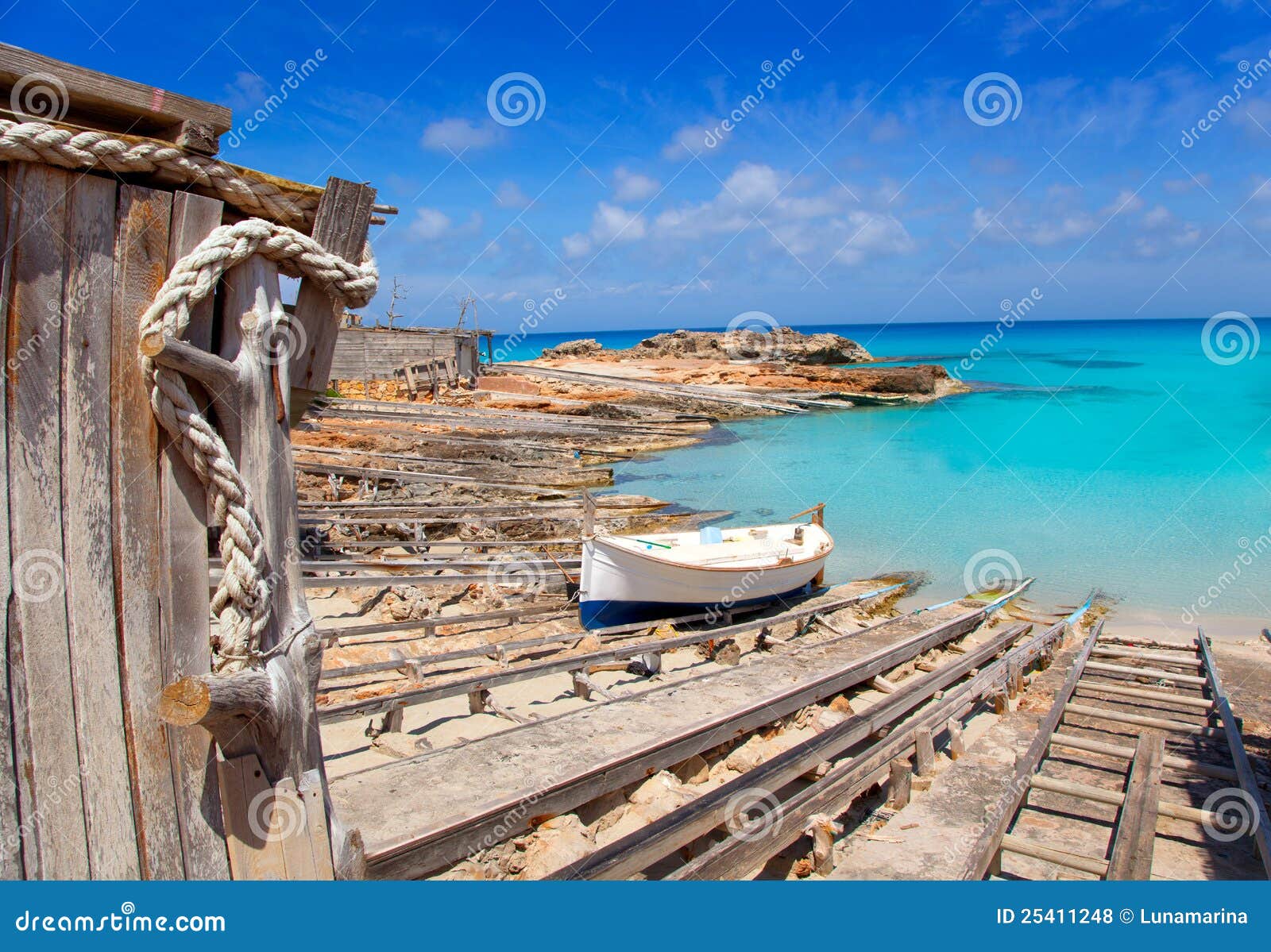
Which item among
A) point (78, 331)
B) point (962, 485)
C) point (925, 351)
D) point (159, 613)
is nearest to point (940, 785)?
point (159, 613)

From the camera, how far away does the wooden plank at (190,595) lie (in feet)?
8.01

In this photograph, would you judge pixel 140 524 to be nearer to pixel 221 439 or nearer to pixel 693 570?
pixel 221 439

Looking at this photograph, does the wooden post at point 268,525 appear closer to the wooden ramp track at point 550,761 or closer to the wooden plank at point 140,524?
the wooden plank at point 140,524

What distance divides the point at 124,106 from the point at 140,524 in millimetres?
1271

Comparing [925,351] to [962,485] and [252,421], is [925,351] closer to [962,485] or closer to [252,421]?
[962,485]

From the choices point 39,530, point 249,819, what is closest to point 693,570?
point 249,819

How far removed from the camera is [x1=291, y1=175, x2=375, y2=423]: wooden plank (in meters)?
2.71

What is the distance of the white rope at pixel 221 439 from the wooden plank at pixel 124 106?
0.32 metres

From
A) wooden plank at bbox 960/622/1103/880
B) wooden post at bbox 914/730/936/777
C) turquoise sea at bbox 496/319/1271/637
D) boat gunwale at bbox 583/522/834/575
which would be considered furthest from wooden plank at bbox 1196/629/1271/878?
turquoise sea at bbox 496/319/1271/637

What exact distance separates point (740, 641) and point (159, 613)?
385 inches

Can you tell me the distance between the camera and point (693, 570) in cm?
1208

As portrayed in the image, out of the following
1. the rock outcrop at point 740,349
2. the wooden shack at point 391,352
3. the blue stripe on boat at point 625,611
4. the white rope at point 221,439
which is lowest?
the blue stripe on boat at point 625,611

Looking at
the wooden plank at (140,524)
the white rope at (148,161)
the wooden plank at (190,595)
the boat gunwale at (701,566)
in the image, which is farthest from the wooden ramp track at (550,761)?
the boat gunwale at (701,566)

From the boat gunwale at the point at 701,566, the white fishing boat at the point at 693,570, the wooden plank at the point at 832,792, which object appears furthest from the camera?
the white fishing boat at the point at 693,570
